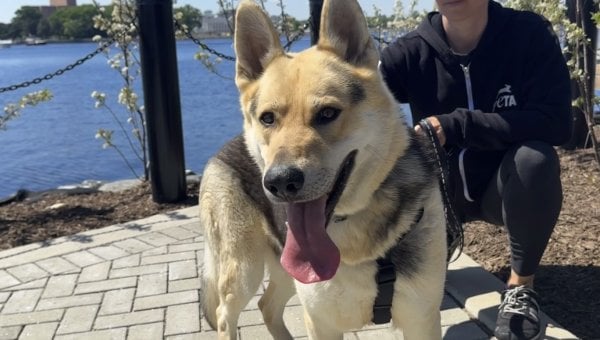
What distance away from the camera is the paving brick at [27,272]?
429cm

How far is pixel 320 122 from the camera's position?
2.28m

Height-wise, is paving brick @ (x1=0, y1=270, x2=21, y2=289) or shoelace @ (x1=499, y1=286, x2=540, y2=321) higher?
shoelace @ (x1=499, y1=286, x2=540, y2=321)

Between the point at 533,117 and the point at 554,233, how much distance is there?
1492 mm

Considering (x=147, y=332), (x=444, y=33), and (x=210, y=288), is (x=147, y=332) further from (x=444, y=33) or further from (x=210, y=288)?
(x=444, y=33)

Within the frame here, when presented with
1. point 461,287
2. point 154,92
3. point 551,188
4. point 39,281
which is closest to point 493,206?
point 551,188

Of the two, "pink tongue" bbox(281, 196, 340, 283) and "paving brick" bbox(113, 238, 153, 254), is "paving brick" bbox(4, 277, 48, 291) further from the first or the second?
"pink tongue" bbox(281, 196, 340, 283)

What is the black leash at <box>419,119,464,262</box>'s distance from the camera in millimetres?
2870

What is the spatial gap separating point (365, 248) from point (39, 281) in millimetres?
2760

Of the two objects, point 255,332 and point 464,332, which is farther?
point 255,332

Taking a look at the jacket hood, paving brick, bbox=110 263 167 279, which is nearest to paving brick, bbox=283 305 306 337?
paving brick, bbox=110 263 167 279

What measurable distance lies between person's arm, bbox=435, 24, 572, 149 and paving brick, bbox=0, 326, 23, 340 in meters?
2.64

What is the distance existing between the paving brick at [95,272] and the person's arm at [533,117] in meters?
2.63

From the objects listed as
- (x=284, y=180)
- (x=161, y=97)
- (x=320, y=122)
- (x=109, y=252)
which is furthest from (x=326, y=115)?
(x=161, y=97)

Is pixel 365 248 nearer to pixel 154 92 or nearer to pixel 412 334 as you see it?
pixel 412 334
